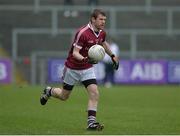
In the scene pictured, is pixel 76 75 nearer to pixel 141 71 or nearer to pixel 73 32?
pixel 141 71

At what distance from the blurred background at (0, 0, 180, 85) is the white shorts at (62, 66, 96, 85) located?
21.3m

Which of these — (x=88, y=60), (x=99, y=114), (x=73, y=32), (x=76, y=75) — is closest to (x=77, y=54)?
(x=88, y=60)

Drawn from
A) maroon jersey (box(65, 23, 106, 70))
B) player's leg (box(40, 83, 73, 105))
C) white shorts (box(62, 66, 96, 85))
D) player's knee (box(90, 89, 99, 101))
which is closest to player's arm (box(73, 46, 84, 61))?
maroon jersey (box(65, 23, 106, 70))

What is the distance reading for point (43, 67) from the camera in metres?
36.7

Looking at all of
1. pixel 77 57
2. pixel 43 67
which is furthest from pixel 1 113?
pixel 43 67

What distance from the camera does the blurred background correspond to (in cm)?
3662

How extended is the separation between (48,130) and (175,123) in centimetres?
299

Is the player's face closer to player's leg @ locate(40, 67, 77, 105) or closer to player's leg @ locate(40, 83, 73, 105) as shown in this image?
player's leg @ locate(40, 67, 77, 105)

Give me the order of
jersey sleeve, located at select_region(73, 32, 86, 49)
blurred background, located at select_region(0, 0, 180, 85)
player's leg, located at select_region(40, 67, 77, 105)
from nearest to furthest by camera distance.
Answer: jersey sleeve, located at select_region(73, 32, 86, 49)
player's leg, located at select_region(40, 67, 77, 105)
blurred background, located at select_region(0, 0, 180, 85)

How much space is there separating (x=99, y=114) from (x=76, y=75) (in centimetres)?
364

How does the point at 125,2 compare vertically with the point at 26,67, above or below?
above

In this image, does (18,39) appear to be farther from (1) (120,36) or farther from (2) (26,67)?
(1) (120,36)

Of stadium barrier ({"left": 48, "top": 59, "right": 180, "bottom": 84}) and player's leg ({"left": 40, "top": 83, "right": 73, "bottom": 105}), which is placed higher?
player's leg ({"left": 40, "top": 83, "right": 73, "bottom": 105})

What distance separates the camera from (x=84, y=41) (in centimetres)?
1413
